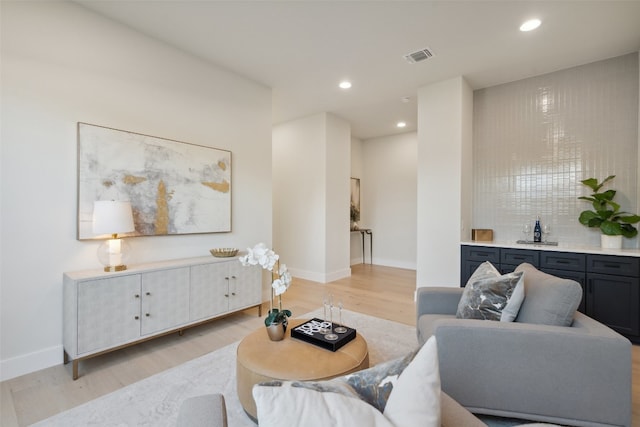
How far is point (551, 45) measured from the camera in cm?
311

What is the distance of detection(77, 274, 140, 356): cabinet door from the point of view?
2199mm

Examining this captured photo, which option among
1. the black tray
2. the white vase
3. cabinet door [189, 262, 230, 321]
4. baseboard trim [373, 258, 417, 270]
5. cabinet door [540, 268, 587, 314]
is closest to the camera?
the black tray

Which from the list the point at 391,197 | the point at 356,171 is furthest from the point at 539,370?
the point at 356,171

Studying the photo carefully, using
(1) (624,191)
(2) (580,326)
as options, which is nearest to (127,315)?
(2) (580,326)

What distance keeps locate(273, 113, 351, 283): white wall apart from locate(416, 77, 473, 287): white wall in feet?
5.60

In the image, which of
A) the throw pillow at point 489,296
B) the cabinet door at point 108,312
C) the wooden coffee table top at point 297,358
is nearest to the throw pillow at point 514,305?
the throw pillow at point 489,296

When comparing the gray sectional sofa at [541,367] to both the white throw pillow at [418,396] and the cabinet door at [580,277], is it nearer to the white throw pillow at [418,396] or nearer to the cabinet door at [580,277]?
the white throw pillow at [418,396]

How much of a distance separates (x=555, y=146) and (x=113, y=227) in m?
4.92

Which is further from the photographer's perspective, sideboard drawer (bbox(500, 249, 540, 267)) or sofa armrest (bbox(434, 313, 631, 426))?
sideboard drawer (bbox(500, 249, 540, 267))

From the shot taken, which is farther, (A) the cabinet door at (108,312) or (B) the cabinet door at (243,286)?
(B) the cabinet door at (243,286)

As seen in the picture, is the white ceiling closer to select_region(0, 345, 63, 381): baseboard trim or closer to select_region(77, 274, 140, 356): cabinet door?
select_region(77, 274, 140, 356): cabinet door

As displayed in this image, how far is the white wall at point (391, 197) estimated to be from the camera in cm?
649

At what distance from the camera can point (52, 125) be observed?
7.68 feet

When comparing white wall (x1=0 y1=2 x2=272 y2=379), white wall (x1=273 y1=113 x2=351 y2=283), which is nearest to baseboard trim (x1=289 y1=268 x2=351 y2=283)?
white wall (x1=273 y1=113 x2=351 y2=283)
